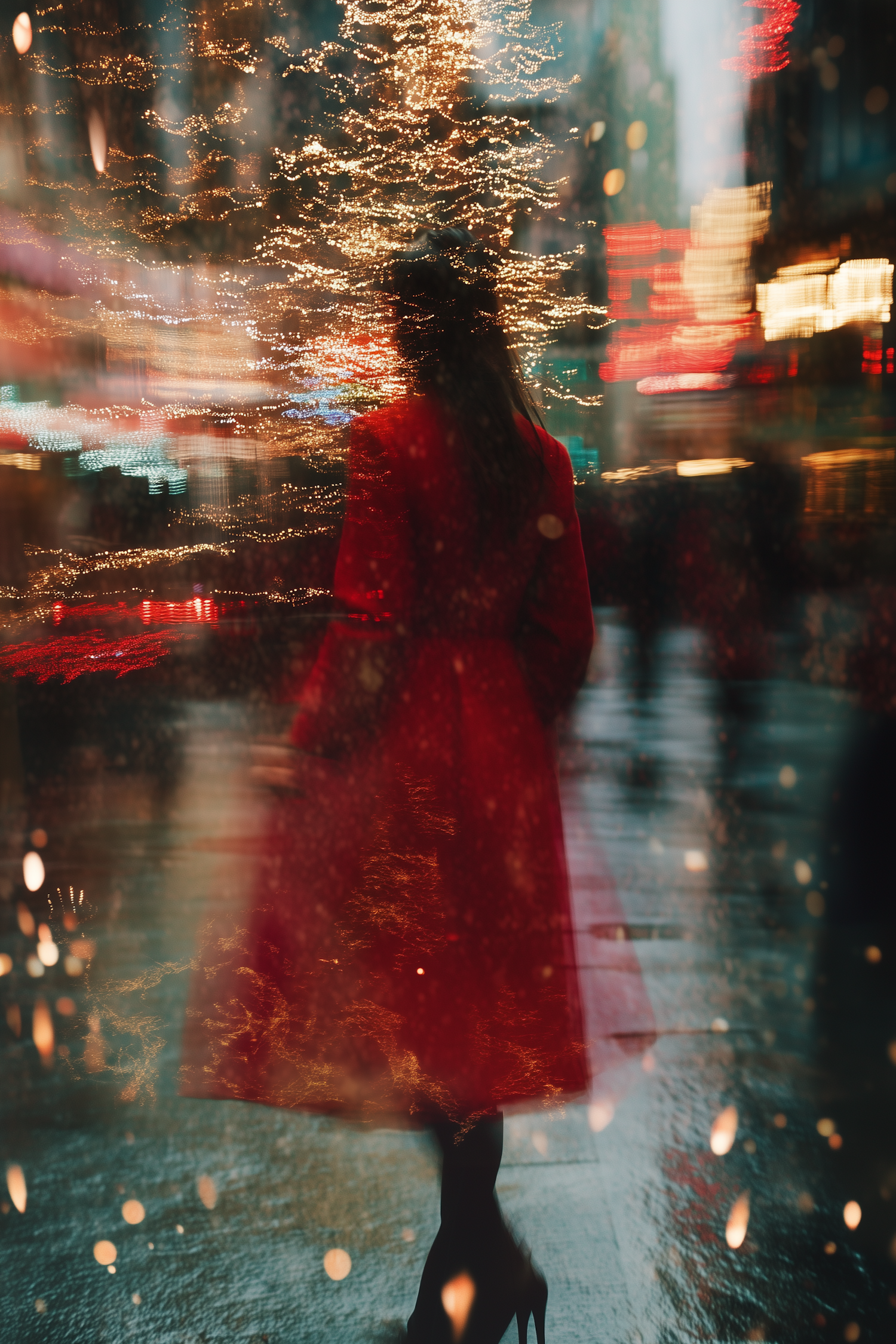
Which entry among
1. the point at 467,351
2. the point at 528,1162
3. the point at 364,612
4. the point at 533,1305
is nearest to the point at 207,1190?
the point at 528,1162

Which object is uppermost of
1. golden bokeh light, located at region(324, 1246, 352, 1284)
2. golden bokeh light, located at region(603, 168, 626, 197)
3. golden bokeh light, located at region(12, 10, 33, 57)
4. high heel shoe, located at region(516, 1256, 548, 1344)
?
golden bokeh light, located at region(12, 10, 33, 57)

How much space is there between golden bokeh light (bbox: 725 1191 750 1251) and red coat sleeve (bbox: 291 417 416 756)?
152 cm

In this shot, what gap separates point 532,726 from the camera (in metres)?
1.62

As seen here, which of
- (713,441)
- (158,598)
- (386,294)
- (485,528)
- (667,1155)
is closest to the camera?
(386,294)

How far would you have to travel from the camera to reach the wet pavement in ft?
6.42

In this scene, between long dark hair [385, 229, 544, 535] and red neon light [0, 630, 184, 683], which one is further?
red neon light [0, 630, 184, 683]

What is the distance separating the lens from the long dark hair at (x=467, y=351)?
4.64 feet

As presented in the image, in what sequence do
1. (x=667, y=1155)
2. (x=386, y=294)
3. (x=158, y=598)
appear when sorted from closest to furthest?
1. (x=386, y=294)
2. (x=158, y=598)
3. (x=667, y=1155)

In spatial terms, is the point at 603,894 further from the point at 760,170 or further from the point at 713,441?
the point at 760,170

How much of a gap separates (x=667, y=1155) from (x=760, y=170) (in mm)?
21142

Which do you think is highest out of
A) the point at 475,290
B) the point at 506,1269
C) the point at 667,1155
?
the point at 475,290

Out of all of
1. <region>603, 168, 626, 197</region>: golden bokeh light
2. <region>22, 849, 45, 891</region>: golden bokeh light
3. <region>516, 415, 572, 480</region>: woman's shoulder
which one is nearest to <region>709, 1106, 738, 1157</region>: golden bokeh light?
<region>516, 415, 572, 480</region>: woman's shoulder

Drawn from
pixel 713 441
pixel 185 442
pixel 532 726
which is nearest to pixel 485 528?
pixel 532 726

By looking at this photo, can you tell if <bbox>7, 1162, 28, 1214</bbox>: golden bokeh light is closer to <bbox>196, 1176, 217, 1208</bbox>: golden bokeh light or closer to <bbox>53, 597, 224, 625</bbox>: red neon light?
<bbox>196, 1176, 217, 1208</bbox>: golden bokeh light
